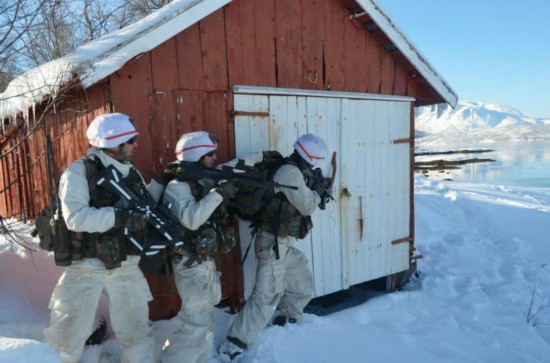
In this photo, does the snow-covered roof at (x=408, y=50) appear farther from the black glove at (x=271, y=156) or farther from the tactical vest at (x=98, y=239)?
the tactical vest at (x=98, y=239)

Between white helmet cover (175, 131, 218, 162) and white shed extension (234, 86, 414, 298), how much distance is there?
781mm

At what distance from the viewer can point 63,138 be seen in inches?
159

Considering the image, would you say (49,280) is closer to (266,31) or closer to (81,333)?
(81,333)

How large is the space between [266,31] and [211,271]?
2.54 m

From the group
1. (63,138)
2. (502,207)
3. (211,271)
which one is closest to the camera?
(211,271)

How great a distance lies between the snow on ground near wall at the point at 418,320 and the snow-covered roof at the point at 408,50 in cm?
271

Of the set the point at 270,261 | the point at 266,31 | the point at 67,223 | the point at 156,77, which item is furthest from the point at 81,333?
the point at 266,31

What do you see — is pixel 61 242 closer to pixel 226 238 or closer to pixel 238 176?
pixel 226 238

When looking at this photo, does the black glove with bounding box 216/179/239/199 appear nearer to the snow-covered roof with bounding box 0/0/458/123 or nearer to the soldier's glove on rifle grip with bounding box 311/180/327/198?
the soldier's glove on rifle grip with bounding box 311/180/327/198

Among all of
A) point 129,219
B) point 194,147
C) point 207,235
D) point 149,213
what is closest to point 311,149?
point 194,147

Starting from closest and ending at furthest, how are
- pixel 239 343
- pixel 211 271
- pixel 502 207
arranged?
pixel 211 271, pixel 239 343, pixel 502 207

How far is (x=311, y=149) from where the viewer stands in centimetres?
360

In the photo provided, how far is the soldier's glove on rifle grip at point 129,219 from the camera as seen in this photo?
2.57 metres

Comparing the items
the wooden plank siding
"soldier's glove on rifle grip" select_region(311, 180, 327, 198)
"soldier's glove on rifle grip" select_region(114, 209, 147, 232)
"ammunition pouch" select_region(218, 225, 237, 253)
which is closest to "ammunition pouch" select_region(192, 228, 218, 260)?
"ammunition pouch" select_region(218, 225, 237, 253)
